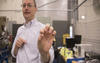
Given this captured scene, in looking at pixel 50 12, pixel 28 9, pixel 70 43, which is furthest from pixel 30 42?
pixel 50 12

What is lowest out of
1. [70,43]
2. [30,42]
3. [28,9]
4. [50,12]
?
[70,43]

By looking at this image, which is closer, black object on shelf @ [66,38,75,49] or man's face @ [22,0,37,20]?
man's face @ [22,0,37,20]

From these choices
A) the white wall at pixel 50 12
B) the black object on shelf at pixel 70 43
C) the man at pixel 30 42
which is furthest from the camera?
the white wall at pixel 50 12

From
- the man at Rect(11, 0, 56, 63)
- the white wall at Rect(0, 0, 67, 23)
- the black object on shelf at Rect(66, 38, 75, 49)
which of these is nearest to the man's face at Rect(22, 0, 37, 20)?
the man at Rect(11, 0, 56, 63)

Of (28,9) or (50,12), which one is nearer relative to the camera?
(28,9)

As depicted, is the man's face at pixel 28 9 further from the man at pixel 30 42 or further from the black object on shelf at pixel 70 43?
the black object on shelf at pixel 70 43

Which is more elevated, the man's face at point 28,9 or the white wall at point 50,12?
the white wall at point 50,12

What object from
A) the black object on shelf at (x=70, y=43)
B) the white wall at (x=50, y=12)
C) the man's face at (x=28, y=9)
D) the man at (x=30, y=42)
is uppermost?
the white wall at (x=50, y=12)

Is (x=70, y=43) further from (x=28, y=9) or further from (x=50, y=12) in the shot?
(x=50, y=12)

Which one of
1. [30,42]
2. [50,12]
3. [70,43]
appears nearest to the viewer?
[30,42]

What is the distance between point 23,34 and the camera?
1062 mm

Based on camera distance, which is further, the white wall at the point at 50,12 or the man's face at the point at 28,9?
the white wall at the point at 50,12

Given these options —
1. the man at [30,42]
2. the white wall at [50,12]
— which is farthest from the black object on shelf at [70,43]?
the white wall at [50,12]

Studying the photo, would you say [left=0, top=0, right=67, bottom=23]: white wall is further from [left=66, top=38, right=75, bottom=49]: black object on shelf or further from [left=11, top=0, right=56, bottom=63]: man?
[left=11, top=0, right=56, bottom=63]: man
